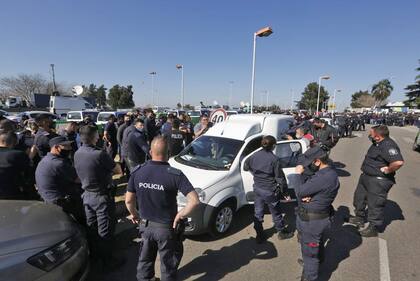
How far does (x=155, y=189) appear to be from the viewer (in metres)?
2.56

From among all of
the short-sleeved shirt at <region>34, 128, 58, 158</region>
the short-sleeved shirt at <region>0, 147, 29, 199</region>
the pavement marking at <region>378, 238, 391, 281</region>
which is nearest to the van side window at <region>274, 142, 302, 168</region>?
the pavement marking at <region>378, 238, 391, 281</region>

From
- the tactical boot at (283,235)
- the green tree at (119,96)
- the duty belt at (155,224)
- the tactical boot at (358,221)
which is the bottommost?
the tactical boot at (283,235)

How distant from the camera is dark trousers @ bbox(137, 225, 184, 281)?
2621mm

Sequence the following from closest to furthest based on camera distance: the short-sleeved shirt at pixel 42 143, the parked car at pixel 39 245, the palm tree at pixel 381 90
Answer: the parked car at pixel 39 245 < the short-sleeved shirt at pixel 42 143 < the palm tree at pixel 381 90

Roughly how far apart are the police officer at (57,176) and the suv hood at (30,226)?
169 millimetres

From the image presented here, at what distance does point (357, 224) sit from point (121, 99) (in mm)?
57895

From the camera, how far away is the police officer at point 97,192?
3.28 meters

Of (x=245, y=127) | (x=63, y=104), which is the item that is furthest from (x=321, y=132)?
(x=63, y=104)

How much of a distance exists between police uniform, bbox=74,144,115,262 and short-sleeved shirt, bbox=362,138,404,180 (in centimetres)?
413

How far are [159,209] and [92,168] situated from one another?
3.89 feet

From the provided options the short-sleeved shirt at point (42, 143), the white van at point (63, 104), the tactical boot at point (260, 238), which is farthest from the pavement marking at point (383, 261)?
the white van at point (63, 104)

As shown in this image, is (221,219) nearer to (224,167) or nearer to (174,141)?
(224,167)

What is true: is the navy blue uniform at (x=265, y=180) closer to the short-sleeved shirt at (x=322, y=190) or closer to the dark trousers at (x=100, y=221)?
the short-sleeved shirt at (x=322, y=190)

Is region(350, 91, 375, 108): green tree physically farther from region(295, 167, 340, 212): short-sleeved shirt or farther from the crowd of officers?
region(295, 167, 340, 212): short-sleeved shirt
